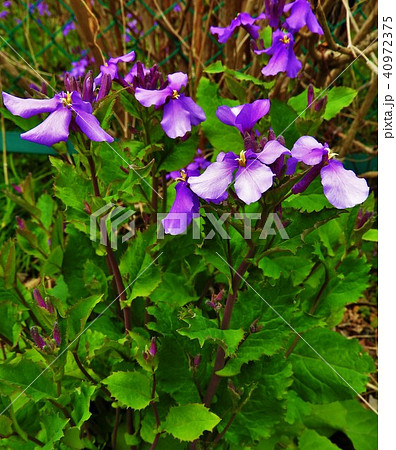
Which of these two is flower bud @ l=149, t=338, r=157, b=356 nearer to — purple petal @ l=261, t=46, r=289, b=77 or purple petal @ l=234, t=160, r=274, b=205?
purple petal @ l=234, t=160, r=274, b=205

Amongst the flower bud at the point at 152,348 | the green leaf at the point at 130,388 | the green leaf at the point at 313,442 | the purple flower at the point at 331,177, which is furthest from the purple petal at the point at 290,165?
the green leaf at the point at 313,442

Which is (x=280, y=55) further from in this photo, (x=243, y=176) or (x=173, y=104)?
(x=243, y=176)

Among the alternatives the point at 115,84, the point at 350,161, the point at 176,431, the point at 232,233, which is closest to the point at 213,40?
the point at 350,161

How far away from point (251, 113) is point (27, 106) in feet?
1.25

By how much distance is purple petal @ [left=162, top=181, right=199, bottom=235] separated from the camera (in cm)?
86

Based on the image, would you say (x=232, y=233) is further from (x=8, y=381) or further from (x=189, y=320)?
(x=8, y=381)

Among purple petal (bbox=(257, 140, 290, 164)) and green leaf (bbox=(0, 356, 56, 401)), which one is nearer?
purple petal (bbox=(257, 140, 290, 164))

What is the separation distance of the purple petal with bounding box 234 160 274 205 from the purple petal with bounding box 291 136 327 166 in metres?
0.06

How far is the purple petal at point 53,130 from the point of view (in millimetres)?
776

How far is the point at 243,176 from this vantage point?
2.45 ft

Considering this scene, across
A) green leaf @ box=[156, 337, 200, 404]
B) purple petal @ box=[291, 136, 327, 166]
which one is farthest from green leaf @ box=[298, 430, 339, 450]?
purple petal @ box=[291, 136, 327, 166]

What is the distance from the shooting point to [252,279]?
945 mm

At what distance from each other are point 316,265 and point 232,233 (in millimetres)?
342

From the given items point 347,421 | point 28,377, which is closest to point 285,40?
point 28,377
